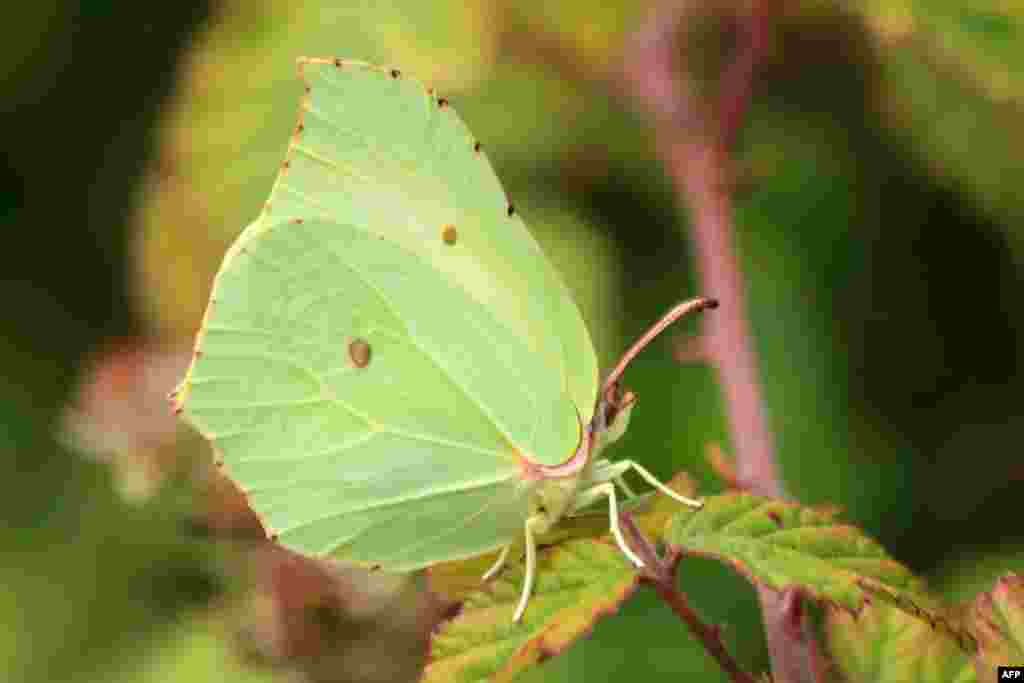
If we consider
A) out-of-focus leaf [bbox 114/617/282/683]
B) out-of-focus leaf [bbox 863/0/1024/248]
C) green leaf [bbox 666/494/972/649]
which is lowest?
out-of-focus leaf [bbox 114/617/282/683]

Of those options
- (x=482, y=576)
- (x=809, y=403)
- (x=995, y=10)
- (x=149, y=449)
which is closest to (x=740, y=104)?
(x=995, y=10)

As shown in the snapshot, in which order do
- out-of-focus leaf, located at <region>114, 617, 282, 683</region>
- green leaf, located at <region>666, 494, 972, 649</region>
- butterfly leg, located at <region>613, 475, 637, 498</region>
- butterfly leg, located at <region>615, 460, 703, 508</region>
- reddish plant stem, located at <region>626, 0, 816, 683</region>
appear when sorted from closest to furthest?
green leaf, located at <region>666, 494, 972, 649</region> < butterfly leg, located at <region>615, 460, 703, 508</region> < butterfly leg, located at <region>613, 475, 637, 498</region> < reddish plant stem, located at <region>626, 0, 816, 683</region> < out-of-focus leaf, located at <region>114, 617, 282, 683</region>

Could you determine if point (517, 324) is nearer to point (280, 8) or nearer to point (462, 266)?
point (462, 266)

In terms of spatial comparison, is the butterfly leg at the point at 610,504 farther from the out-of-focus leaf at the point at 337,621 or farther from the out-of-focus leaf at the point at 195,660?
the out-of-focus leaf at the point at 195,660

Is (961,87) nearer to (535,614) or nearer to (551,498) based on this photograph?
(551,498)

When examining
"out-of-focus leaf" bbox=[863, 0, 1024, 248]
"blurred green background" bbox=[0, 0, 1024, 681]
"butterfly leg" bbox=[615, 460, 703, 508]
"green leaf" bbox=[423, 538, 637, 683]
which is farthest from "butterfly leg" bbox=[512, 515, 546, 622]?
"out-of-focus leaf" bbox=[863, 0, 1024, 248]

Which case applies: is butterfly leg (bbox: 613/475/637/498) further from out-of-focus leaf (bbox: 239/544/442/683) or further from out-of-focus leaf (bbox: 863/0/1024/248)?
out-of-focus leaf (bbox: 863/0/1024/248)

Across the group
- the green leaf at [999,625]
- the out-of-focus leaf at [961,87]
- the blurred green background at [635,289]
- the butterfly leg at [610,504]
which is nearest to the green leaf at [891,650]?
the green leaf at [999,625]
